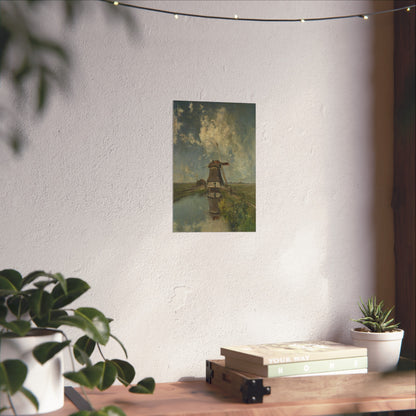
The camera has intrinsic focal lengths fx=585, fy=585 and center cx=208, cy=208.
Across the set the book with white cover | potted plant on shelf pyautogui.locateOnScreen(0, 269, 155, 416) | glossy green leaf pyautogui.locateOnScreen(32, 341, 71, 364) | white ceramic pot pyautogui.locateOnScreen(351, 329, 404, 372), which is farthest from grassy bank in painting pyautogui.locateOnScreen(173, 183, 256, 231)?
glossy green leaf pyautogui.locateOnScreen(32, 341, 71, 364)

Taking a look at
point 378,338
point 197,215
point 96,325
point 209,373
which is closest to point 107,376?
point 96,325

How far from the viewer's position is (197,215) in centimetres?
199

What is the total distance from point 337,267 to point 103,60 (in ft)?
3.56

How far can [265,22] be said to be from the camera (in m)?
2.05

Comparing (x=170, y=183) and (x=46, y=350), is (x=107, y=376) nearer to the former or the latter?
(x=46, y=350)

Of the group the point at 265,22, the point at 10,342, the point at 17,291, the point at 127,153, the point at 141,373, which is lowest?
the point at 141,373

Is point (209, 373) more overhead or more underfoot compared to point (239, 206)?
more underfoot

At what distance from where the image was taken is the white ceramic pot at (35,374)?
1451 millimetres

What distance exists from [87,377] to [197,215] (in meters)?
0.76

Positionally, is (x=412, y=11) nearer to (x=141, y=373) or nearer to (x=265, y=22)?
(x=265, y=22)

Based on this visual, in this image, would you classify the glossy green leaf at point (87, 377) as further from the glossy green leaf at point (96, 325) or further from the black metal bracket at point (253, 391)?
the black metal bracket at point (253, 391)

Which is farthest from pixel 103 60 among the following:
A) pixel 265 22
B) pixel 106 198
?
pixel 265 22

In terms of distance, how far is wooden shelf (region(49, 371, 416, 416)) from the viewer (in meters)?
1.57

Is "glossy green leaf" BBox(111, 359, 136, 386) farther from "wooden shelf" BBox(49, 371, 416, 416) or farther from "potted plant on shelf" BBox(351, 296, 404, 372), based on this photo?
"potted plant on shelf" BBox(351, 296, 404, 372)
